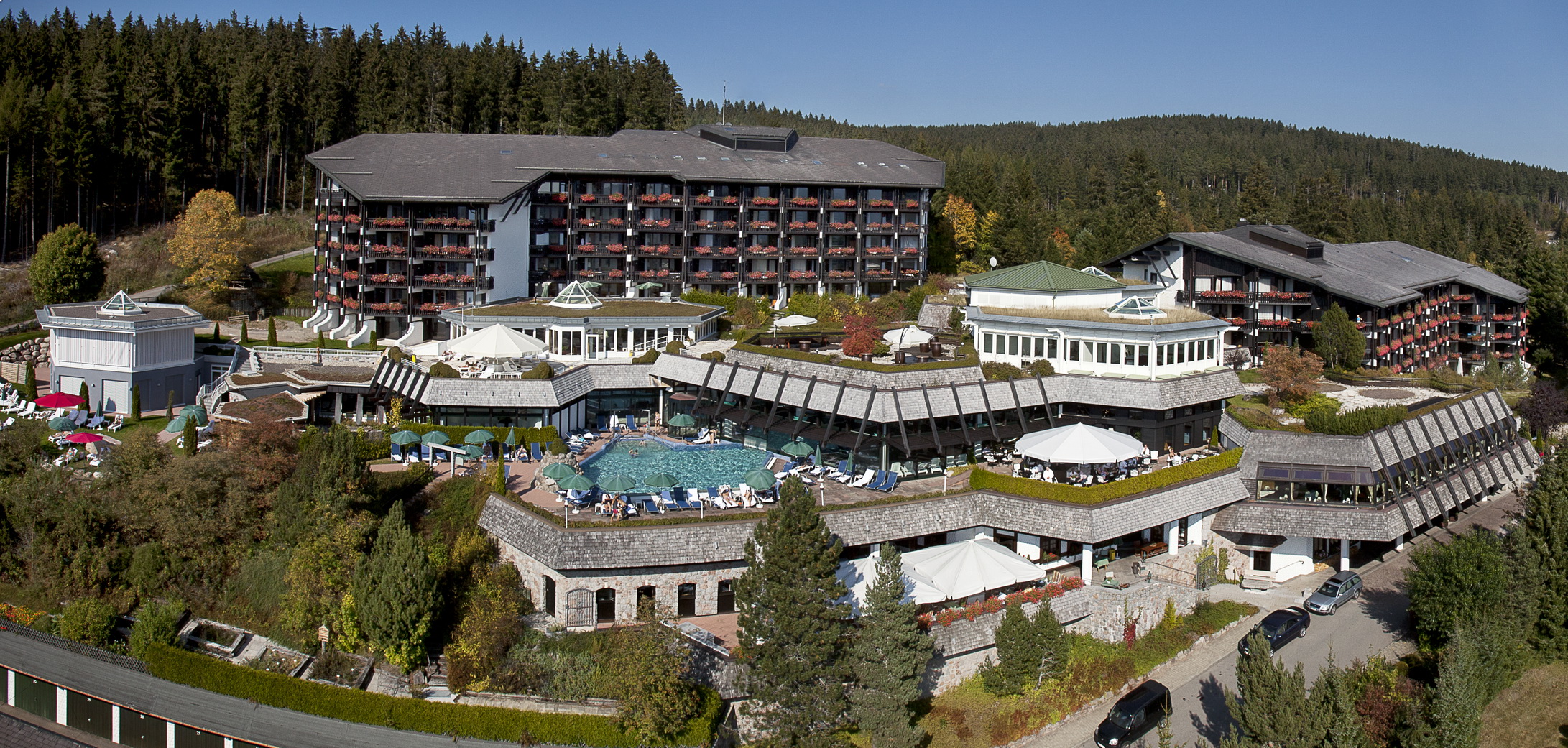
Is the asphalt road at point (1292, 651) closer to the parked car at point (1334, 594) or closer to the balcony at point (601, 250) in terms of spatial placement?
the parked car at point (1334, 594)

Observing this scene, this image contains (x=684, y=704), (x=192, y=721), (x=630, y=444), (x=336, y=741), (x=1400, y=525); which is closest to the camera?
(x=684, y=704)

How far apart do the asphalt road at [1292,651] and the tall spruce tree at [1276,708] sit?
5.39 ft

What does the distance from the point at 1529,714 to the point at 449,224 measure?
62903 millimetres

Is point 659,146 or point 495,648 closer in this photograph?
point 495,648

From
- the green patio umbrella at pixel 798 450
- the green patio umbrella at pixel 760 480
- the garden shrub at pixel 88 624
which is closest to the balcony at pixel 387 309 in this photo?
the garden shrub at pixel 88 624

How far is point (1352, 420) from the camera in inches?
2000

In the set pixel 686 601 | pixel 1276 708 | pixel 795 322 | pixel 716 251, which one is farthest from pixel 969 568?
pixel 716 251

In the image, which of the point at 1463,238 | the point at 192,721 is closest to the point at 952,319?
the point at 192,721

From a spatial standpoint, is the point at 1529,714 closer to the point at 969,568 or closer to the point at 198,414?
the point at 969,568

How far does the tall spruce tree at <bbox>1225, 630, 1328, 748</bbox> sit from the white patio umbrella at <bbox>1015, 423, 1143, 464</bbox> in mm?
13789

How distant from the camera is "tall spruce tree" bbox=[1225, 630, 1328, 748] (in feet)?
110

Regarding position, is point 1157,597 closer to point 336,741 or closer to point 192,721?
point 336,741

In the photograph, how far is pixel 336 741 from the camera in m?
38.1

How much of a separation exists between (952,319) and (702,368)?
52.8ft
